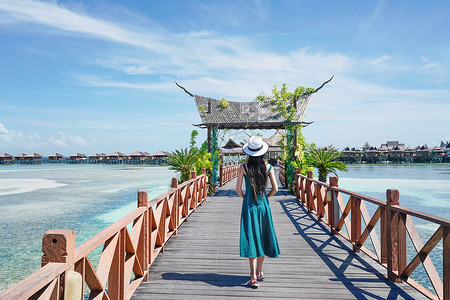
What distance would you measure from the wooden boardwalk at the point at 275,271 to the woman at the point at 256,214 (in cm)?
43

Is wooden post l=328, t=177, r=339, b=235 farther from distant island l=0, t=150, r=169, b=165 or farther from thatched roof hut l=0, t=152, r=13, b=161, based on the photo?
thatched roof hut l=0, t=152, r=13, b=161

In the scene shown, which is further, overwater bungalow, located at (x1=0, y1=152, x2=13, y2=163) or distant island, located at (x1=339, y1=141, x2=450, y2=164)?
overwater bungalow, located at (x1=0, y1=152, x2=13, y2=163)

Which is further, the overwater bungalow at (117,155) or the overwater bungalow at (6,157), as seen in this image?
the overwater bungalow at (117,155)

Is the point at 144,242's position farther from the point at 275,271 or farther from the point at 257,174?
the point at 275,271

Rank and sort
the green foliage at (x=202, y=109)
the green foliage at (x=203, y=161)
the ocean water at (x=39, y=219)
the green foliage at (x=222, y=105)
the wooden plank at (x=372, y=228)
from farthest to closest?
the green foliage at (x=222, y=105), the green foliage at (x=202, y=109), the green foliage at (x=203, y=161), the ocean water at (x=39, y=219), the wooden plank at (x=372, y=228)

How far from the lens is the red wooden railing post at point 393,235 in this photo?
11.8 feet

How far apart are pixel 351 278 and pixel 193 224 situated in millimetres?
3979

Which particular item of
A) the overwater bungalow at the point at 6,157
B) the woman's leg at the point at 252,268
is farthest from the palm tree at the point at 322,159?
the overwater bungalow at the point at 6,157

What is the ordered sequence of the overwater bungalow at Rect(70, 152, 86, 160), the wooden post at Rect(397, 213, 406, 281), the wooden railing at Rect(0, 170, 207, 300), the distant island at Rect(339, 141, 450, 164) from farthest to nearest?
the overwater bungalow at Rect(70, 152, 86, 160) → the distant island at Rect(339, 141, 450, 164) → the wooden post at Rect(397, 213, 406, 281) → the wooden railing at Rect(0, 170, 207, 300)

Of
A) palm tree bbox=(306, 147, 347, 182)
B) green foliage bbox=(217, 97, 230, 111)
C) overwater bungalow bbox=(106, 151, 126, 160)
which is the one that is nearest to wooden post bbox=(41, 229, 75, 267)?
palm tree bbox=(306, 147, 347, 182)

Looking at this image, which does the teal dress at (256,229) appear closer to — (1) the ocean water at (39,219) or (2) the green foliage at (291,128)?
(1) the ocean water at (39,219)

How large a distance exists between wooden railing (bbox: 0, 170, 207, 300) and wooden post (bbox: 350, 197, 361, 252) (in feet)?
10.0

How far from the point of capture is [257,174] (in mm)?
3490

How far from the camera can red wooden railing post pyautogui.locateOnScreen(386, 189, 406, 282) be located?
3592mm
